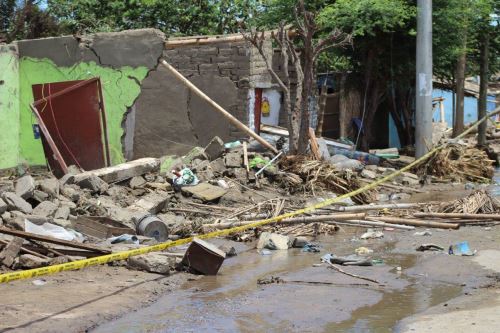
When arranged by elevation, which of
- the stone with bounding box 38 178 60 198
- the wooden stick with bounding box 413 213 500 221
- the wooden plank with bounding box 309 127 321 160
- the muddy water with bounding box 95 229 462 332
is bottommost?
the muddy water with bounding box 95 229 462 332

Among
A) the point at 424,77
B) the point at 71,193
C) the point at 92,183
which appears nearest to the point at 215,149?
the point at 92,183

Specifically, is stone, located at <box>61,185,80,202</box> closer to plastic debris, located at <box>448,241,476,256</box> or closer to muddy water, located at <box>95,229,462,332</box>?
muddy water, located at <box>95,229,462,332</box>

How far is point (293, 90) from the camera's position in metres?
17.0

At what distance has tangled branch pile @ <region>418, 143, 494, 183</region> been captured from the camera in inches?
600

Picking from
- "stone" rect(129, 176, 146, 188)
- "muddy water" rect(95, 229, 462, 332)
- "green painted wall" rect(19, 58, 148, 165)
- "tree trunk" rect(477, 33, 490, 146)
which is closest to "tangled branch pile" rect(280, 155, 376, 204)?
"stone" rect(129, 176, 146, 188)

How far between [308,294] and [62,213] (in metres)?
3.79

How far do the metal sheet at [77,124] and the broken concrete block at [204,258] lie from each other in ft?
21.4

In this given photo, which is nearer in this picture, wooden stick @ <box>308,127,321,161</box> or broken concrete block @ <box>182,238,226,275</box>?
broken concrete block @ <box>182,238,226,275</box>

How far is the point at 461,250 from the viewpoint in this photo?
7.84 metres

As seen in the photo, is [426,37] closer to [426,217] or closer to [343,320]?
[426,217]

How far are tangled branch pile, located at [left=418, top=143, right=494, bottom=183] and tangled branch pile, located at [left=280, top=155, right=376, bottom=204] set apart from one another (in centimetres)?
342

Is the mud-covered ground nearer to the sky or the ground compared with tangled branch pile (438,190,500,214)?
nearer to the ground

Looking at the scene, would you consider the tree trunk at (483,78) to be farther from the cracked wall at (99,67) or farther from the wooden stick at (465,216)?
the wooden stick at (465,216)

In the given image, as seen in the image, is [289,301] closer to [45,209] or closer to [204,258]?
[204,258]
